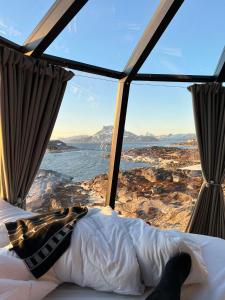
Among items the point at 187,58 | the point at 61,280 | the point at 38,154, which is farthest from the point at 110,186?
the point at 61,280

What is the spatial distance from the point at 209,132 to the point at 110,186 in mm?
1239

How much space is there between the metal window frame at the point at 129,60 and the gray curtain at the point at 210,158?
25 centimetres

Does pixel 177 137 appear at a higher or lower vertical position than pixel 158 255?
higher

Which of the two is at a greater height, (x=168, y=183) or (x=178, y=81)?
(x=178, y=81)

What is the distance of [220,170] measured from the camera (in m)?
3.03

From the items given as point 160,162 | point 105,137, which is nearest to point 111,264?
point 105,137

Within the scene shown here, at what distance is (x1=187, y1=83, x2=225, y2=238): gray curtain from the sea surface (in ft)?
1.72

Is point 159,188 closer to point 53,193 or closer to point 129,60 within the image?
point 53,193

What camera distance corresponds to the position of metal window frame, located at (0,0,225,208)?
6.95 feet

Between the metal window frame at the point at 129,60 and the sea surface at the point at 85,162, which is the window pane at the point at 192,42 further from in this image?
the sea surface at the point at 85,162

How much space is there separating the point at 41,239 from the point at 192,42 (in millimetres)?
2483

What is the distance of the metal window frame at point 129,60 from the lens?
2.12 metres

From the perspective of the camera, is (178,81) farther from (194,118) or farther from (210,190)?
(210,190)

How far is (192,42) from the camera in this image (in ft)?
9.44
